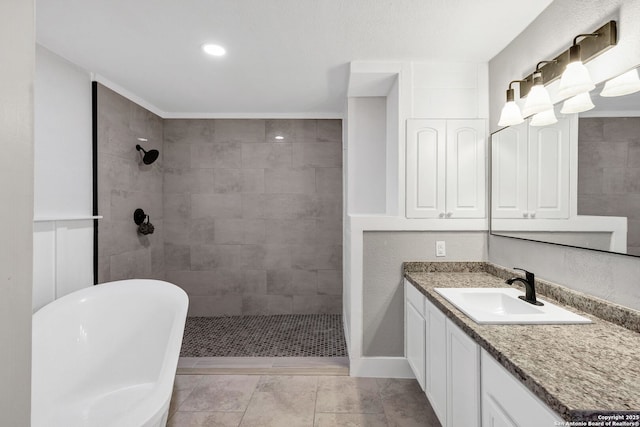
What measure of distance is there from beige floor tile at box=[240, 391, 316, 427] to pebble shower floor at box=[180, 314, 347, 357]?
0.60m

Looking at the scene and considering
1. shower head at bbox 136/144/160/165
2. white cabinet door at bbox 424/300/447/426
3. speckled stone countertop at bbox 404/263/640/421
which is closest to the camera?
speckled stone countertop at bbox 404/263/640/421

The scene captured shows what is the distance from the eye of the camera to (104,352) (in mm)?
2086

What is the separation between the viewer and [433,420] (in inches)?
80.9

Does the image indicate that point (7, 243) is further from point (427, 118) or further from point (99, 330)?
point (427, 118)

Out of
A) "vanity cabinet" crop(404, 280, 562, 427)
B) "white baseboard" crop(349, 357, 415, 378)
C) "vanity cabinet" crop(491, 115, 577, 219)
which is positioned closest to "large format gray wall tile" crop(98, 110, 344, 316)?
"white baseboard" crop(349, 357, 415, 378)

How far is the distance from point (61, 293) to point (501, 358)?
9.21 ft

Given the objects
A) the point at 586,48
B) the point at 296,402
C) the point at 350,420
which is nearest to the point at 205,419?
the point at 296,402

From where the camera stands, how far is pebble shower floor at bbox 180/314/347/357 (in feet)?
9.77

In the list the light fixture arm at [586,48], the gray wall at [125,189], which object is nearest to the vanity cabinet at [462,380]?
the light fixture arm at [586,48]

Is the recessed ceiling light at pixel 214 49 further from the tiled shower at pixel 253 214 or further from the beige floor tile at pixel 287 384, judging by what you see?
the beige floor tile at pixel 287 384

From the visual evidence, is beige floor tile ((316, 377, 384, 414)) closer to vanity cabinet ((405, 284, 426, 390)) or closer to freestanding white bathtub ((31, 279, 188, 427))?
vanity cabinet ((405, 284, 426, 390))

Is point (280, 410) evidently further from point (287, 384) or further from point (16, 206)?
point (16, 206)

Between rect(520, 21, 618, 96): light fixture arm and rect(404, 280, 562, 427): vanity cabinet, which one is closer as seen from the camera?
rect(404, 280, 562, 427): vanity cabinet

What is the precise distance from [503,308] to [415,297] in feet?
1.76
